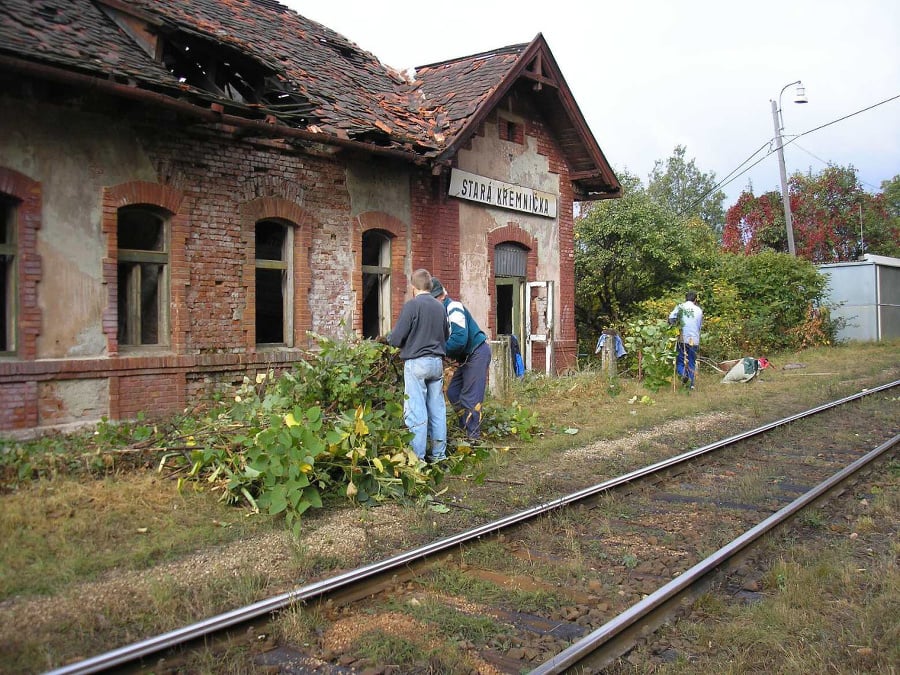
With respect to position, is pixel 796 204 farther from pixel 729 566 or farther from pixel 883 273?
Result: pixel 729 566

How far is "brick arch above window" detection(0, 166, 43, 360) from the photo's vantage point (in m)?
8.23

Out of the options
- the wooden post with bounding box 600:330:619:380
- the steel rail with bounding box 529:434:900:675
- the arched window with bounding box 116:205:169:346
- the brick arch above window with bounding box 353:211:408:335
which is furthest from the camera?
the wooden post with bounding box 600:330:619:380

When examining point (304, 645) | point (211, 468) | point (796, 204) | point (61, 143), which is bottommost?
point (304, 645)

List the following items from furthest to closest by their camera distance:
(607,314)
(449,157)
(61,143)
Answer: (607,314) → (449,157) → (61,143)

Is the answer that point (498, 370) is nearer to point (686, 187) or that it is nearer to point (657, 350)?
point (657, 350)

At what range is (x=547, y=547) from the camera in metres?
5.51

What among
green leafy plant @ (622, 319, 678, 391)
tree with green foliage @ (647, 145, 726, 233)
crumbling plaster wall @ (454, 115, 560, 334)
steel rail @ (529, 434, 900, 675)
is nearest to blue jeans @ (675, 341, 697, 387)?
green leafy plant @ (622, 319, 678, 391)

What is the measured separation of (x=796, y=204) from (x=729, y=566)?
147 feet

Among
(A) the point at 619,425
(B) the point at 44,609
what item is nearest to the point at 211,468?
(B) the point at 44,609

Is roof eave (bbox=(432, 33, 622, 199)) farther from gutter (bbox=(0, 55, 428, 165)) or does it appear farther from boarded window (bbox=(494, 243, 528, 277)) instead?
boarded window (bbox=(494, 243, 528, 277))

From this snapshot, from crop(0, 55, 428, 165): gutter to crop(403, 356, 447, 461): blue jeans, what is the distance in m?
3.66

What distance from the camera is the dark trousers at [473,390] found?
8891 mm

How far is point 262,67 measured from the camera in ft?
33.4

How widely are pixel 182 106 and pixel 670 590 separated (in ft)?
23.2
